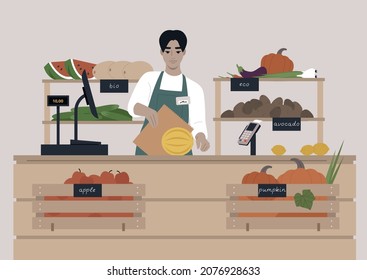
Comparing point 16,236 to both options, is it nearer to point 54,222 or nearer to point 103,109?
point 54,222

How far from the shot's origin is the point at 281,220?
6.85 m

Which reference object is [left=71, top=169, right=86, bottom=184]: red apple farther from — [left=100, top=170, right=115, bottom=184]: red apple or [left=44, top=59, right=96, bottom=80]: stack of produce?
[left=44, top=59, right=96, bottom=80]: stack of produce

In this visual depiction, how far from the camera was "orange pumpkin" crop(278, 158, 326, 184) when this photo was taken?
6.89 metres

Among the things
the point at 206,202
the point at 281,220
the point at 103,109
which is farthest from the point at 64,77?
the point at 281,220

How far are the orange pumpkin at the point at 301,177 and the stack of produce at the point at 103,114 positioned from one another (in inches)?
91.1

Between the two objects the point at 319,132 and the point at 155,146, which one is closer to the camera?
the point at 155,146

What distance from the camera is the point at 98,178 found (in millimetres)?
6875

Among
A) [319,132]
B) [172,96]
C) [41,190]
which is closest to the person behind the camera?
[41,190]

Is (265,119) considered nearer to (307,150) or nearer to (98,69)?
(307,150)

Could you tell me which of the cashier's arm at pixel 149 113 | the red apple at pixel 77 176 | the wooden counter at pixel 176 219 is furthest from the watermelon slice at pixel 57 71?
the red apple at pixel 77 176

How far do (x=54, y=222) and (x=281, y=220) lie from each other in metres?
1.88

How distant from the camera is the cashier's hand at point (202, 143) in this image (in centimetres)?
761

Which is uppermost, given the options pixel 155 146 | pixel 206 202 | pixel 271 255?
pixel 155 146

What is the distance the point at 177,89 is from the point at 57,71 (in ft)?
4.65
